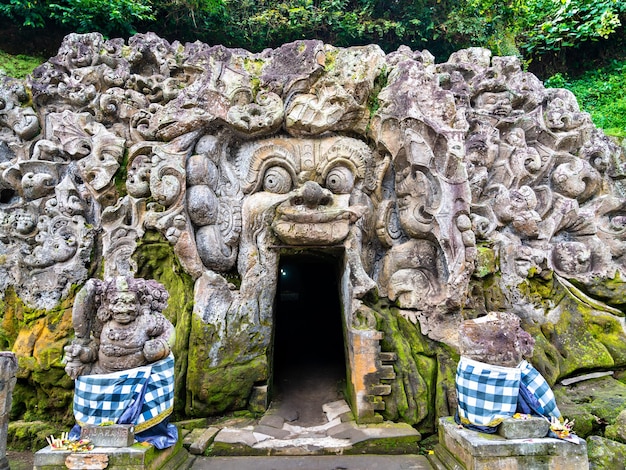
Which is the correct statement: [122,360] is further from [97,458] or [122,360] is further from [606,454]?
[606,454]

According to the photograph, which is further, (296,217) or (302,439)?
(296,217)

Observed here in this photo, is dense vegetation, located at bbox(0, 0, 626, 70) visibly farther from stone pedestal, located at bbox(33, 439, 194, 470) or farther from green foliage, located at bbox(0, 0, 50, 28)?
stone pedestal, located at bbox(33, 439, 194, 470)

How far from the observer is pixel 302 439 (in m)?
5.23

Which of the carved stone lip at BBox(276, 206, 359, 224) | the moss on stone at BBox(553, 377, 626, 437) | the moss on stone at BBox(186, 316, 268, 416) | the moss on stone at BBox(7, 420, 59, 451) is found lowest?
the moss on stone at BBox(7, 420, 59, 451)

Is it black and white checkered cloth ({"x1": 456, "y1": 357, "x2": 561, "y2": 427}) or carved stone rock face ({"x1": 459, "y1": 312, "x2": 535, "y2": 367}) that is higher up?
carved stone rock face ({"x1": 459, "y1": 312, "x2": 535, "y2": 367})

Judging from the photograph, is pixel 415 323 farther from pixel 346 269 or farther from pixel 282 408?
pixel 282 408

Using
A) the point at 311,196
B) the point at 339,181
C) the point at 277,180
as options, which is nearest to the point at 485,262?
the point at 339,181

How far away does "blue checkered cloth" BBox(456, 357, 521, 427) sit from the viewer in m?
3.75

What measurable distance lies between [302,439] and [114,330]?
2740 millimetres

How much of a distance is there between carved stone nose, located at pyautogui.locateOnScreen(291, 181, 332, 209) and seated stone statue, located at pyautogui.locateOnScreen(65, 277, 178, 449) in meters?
2.58

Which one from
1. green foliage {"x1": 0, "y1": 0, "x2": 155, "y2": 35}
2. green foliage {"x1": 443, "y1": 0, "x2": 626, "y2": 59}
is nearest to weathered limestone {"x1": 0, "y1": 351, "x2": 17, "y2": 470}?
green foliage {"x1": 0, "y1": 0, "x2": 155, "y2": 35}

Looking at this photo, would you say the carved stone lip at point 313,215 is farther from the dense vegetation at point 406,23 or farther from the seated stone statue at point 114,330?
the dense vegetation at point 406,23

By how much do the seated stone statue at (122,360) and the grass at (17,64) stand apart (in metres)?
8.32

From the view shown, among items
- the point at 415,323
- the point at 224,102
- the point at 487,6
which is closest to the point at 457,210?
the point at 415,323
